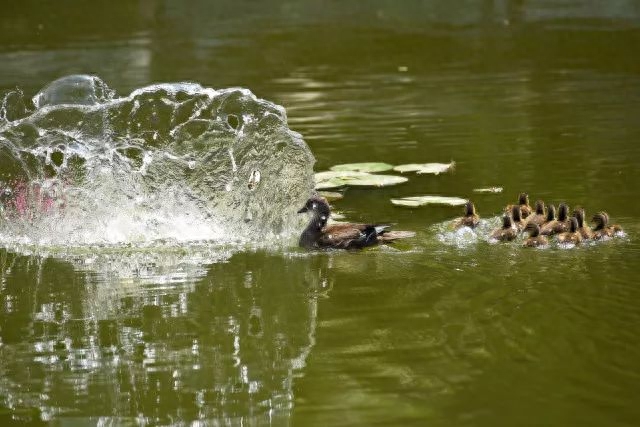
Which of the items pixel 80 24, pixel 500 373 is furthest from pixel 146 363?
pixel 80 24

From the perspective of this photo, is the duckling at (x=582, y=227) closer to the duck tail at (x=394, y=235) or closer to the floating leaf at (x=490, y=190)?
the duck tail at (x=394, y=235)

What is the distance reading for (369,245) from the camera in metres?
7.43

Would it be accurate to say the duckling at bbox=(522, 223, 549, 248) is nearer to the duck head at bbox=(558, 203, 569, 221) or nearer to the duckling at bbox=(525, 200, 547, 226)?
the duckling at bbox=(525, 200, 547, 226)

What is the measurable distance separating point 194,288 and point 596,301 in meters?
2.22

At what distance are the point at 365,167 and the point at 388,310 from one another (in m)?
3.58

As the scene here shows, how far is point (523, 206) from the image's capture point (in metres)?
7.82

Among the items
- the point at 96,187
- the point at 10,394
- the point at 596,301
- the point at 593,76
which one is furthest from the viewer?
the point at 593,76

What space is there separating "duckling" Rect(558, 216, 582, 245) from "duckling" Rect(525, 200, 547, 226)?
276mm

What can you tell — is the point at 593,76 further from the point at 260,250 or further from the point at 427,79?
the point at 260,250

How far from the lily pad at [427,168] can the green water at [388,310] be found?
8cm

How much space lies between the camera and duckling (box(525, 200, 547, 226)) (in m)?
7.51

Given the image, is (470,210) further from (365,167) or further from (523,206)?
(365,167)

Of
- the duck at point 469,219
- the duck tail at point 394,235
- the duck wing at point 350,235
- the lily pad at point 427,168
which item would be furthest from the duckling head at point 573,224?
the lily pad at point 427,168

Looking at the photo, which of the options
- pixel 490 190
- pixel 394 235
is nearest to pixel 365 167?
pixel 490 190
